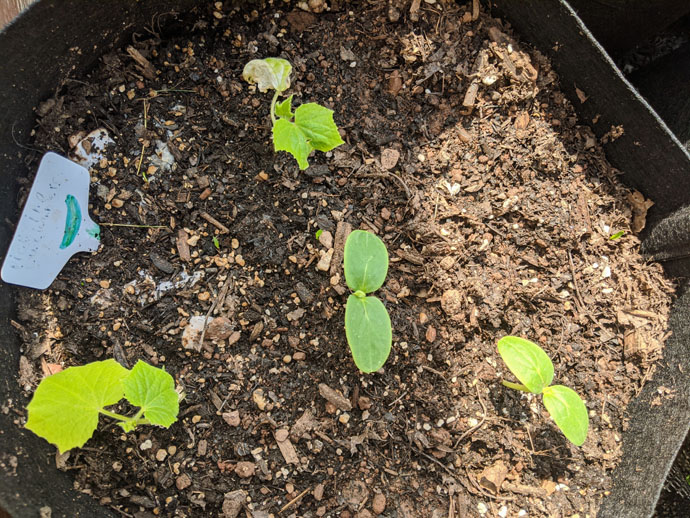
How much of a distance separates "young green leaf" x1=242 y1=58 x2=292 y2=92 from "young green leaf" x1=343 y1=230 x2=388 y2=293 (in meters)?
0.40

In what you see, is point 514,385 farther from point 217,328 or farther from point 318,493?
point 217,328

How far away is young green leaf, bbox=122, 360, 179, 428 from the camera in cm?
98

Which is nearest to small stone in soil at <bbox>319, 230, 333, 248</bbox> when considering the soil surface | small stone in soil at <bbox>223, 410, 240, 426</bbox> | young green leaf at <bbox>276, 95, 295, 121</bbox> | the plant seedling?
the soil surface

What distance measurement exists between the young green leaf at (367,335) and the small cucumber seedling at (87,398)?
0.36 meters

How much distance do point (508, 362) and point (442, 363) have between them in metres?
0.17

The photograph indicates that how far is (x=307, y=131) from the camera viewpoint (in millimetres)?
1112

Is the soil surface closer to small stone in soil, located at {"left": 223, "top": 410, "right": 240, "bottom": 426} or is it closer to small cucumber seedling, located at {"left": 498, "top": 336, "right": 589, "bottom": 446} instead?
small stone in soil, located at {"left": 223, "top": 410, "right": 240, "bottom": 426}

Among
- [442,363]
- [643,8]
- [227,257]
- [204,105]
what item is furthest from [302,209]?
[643,8]

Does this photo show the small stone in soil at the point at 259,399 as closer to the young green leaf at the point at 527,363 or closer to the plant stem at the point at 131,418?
the plant stem at the point at 131,418

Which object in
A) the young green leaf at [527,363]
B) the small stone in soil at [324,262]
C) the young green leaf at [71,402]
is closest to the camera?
the young green leaf at [71,402]

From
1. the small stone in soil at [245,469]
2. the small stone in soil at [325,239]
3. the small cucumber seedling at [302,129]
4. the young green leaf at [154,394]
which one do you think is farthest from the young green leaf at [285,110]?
the small stone in soil at [245,469]

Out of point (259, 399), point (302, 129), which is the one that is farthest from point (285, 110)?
point (259, 399)

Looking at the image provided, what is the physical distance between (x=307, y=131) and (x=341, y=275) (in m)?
0.33

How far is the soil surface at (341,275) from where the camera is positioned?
3.68 feet
